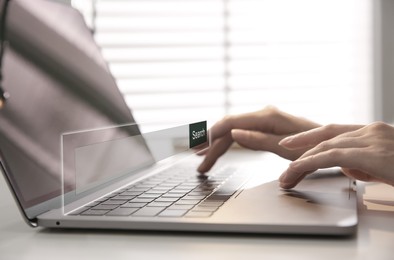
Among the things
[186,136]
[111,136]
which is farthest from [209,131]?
[111,136]

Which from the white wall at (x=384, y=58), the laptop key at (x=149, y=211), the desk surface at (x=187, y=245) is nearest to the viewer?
the desk surface at (x=187, y=245)

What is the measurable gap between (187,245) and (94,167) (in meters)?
0.21

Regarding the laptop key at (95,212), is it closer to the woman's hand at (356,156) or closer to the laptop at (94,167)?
the laptop at (94,167)

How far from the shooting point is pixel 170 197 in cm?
68

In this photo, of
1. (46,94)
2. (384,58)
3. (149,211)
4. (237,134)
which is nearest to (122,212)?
(149,211)

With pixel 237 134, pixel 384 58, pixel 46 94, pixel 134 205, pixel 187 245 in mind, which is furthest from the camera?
pixel 384 58

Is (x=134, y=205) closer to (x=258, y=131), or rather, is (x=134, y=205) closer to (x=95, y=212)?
(x=95, y=212)

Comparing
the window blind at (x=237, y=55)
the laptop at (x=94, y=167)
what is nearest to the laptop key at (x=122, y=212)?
the laptop at (x=94, y=167)

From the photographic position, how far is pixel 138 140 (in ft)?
2.58

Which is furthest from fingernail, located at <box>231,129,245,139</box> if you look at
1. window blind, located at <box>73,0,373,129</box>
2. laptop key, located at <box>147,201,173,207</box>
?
window blind, located at <box>73,0,373,129</box>

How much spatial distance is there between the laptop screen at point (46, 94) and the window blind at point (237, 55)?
3.98 feet

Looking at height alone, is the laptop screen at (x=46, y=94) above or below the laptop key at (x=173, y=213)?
above

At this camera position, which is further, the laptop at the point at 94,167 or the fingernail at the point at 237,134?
the fingernail at the point at 237,134

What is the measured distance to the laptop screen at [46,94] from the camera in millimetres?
642
